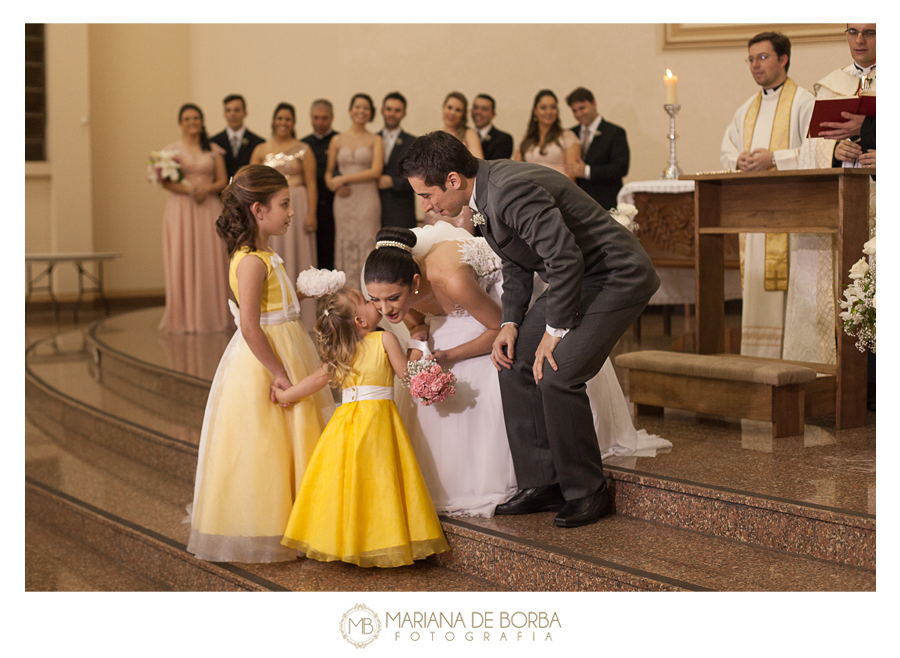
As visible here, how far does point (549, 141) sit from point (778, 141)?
2138 mm

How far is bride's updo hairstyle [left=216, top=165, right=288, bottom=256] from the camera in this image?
312 cm

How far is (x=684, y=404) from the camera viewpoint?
3916 millimetres

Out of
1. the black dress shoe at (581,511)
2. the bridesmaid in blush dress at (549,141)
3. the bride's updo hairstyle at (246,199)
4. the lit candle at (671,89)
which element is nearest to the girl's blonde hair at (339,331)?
the bride's updo hairstyle at (246,199)

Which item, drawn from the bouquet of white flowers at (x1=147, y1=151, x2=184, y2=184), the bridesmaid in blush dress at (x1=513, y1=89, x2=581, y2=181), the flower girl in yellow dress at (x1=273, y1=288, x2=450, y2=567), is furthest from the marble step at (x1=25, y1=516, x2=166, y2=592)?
the bridesmaid in blush dress at (x1=513, y1=89, x2=581, y2=181)

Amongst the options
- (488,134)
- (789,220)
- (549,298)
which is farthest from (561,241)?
(488,134)

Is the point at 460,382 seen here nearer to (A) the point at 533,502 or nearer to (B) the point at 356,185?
(A) the point at 533,502

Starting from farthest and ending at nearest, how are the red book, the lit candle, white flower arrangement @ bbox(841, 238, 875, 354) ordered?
the lit candle
the red book
white flower arrangement @ bbox(841, 238, 875, 354)

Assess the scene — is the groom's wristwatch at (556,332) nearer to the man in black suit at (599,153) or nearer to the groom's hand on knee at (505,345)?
the groom's hand on knee at (505,345)

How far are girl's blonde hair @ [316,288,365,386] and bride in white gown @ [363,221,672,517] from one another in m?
0.21

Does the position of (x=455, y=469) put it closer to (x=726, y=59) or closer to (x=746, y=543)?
(x=746, y=543)

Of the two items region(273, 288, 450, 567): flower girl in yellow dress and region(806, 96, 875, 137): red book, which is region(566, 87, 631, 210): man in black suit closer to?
region(806, 96, 875, 137): red book

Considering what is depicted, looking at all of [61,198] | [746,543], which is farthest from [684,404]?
[61,198]

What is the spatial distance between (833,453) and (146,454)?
10.8ft

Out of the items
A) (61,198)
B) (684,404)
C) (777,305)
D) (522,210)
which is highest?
(61,198)
